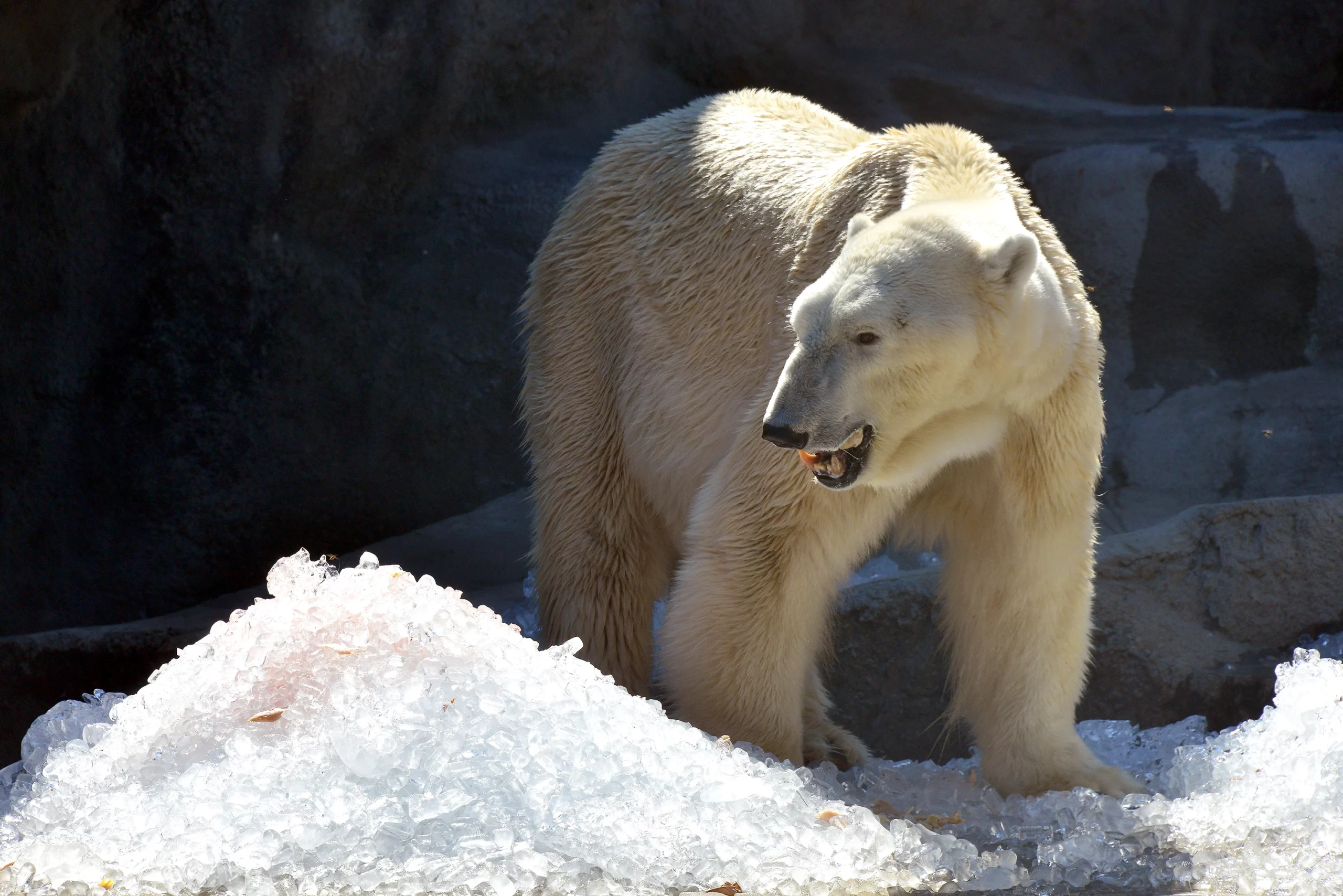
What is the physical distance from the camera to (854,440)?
247cm

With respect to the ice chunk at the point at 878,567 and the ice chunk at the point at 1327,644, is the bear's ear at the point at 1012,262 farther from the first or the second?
the ice chunk at the point at 878,567

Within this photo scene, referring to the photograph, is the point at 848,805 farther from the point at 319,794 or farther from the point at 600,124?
the point at 600,124

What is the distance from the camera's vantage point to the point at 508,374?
521 cm

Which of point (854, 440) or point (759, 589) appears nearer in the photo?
point (854, 440)

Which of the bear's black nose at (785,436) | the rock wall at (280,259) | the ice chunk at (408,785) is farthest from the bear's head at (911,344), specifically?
the rock wall at (280,259)

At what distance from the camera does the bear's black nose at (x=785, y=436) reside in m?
2.38

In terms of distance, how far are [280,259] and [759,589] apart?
2.80 meters

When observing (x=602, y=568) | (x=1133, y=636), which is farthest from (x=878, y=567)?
(x=602, y=568)

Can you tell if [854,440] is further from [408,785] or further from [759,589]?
[408,785]

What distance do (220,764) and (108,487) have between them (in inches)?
112

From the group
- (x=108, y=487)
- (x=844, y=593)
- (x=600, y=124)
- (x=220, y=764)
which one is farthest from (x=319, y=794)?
(x=600, y=124)

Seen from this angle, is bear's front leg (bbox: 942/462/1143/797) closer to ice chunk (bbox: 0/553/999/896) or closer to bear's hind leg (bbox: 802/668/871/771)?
bear's hind leg (bbox: 802/668/871/771)

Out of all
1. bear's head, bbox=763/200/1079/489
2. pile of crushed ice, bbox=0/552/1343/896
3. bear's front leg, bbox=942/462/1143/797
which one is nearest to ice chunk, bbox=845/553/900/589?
bear's front leg, bbox=942/462/1143/797

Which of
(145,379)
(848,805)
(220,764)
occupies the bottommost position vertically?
(145,379)
